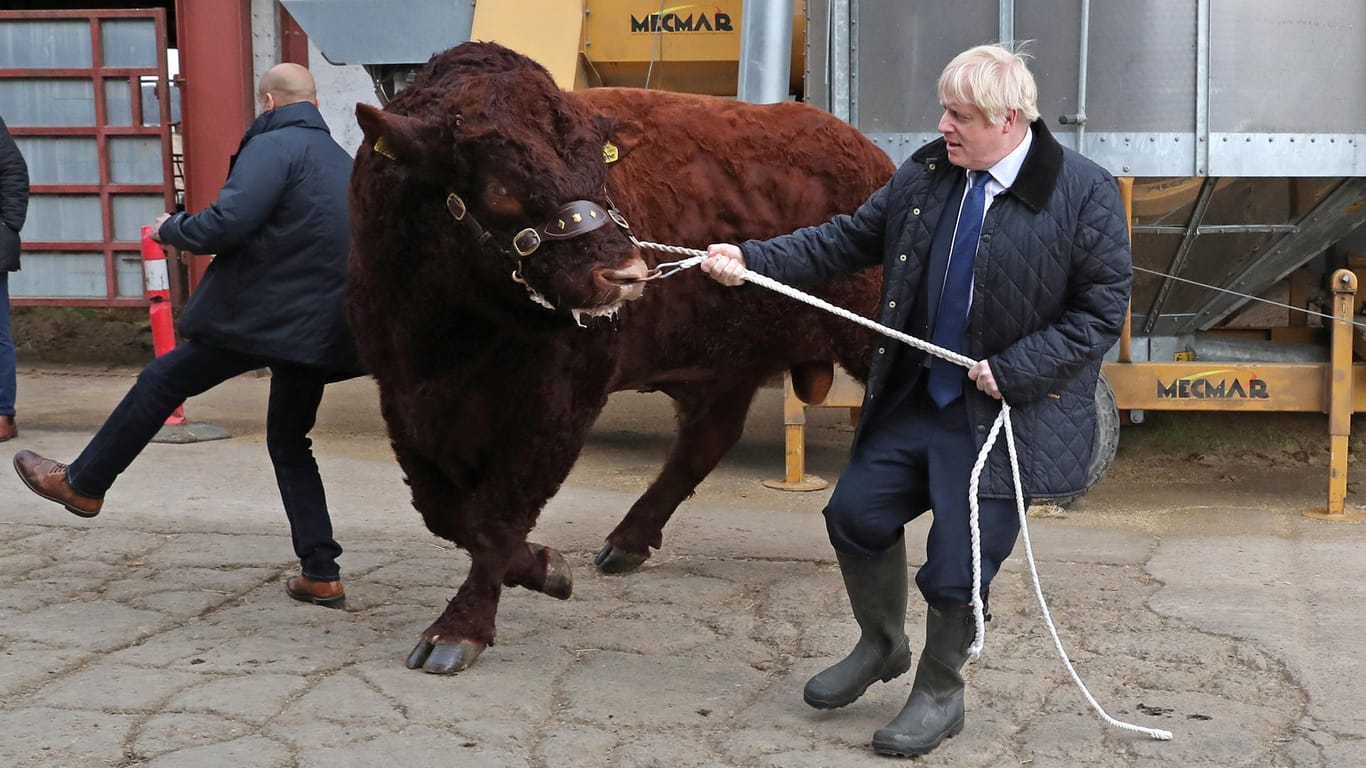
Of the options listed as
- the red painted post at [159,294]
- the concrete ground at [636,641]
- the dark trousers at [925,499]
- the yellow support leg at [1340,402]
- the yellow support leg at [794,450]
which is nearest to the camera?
the dark trousers at [925,499]

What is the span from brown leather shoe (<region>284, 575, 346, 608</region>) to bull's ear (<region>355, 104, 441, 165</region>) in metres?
1.61

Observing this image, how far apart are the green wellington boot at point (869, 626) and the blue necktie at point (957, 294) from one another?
0.47 m

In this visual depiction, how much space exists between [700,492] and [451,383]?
2.93m

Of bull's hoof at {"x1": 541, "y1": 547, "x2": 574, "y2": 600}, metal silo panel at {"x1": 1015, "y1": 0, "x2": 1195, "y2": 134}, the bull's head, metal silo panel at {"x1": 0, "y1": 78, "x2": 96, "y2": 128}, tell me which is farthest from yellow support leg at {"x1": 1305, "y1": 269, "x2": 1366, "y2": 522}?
metal silo panel at {"x1": 0, "y1": 78, "x2": 96, "y2": 128}

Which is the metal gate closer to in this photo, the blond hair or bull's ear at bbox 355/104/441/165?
bull's ear at bbox 355/104/441/165

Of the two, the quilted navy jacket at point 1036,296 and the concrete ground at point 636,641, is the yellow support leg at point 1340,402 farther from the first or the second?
the quilted navy jacket at point 1036,296

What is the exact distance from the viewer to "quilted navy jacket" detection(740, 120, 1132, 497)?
332cm

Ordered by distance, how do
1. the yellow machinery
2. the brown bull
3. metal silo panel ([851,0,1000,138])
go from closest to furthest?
the brown bull < metal silo panel ([851,0,1000,138]) < the yellow machinery

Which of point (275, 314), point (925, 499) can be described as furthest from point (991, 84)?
point (275, 314)

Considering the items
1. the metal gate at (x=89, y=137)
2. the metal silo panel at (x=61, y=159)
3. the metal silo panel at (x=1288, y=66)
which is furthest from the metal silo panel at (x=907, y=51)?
the metal silo panel at (x=61, y=159)

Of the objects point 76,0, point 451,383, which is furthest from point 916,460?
point 76,0

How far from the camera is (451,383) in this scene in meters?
4.04

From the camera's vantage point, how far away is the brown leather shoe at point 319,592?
15.3ft

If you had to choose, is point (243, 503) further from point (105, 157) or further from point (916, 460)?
point (105, 157)
